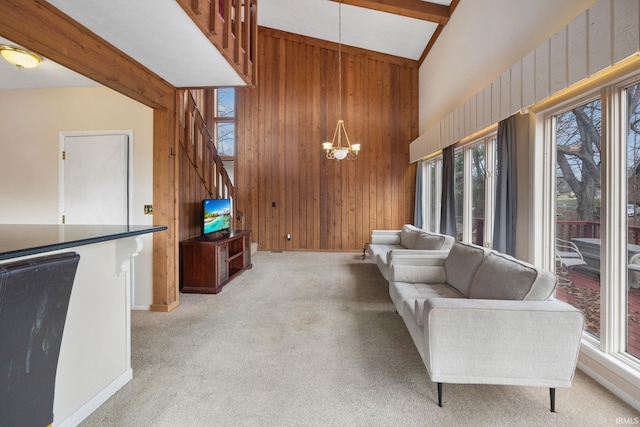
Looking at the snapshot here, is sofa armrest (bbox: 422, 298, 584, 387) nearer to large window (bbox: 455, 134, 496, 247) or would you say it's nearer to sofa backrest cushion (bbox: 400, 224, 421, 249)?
large window (bbox: 455, 134, 496, 247)

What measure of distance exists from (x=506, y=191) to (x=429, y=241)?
1.24 meters

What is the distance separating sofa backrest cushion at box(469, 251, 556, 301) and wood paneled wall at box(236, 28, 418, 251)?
4.27m

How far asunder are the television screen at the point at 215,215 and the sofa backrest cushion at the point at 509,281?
135 inches

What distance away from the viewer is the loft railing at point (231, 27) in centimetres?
205

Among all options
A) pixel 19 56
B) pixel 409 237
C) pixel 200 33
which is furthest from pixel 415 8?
pixel 19 56

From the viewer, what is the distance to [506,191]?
9.73 ft

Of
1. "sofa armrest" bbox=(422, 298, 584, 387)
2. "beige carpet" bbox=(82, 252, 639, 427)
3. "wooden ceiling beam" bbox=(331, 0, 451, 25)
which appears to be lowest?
"beige carpet" bbox=(82, 252, 639, 427)

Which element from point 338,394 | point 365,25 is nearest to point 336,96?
point 365,25

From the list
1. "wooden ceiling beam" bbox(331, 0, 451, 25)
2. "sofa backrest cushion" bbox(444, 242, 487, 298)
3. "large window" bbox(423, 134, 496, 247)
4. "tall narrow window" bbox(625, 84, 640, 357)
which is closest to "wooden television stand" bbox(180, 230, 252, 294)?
"sofa backrest cushion" bbox(444, 242, 487, 298)

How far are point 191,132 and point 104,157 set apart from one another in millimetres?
1109

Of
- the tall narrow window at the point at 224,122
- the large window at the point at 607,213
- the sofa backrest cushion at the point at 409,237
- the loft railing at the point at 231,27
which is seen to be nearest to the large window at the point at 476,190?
the sofa backrest cushion at the point at 409,237

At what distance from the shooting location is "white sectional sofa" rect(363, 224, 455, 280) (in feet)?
10.3

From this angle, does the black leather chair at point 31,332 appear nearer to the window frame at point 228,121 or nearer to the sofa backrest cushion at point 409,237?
the sofa backrest cushion at point 409,237

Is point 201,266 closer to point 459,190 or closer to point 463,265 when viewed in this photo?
point 463,265
